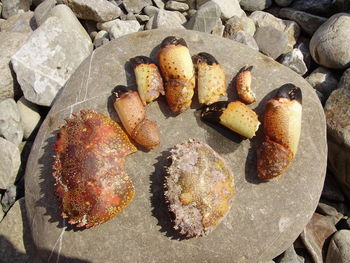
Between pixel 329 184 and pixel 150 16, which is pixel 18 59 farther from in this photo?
pixel 329 184

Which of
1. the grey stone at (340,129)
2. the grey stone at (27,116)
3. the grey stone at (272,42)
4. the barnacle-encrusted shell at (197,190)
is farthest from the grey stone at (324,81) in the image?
the grey stone at (27,116)

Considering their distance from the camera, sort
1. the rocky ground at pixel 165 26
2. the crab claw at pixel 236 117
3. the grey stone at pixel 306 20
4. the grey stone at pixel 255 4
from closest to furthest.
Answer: the crab claw at pixel 236 117
the rocky ground at pixel 165 26
the grey stone at pixel 306 20
the grey stone at pixel 255 4

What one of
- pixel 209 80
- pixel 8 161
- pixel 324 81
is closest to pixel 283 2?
pixel 324 81

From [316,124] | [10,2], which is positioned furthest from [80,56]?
[316,124]

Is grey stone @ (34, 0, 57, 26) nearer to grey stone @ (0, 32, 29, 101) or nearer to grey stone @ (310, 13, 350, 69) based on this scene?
grey stone @ (0, 32, 29, 101)

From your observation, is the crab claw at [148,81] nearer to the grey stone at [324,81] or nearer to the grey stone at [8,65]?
the grey stone at [8,65]

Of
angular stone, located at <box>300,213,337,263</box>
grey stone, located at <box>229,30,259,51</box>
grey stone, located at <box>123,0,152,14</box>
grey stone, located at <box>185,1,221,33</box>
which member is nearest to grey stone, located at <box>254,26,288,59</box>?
grey stone, located at <box>229,30,259,51</box>
